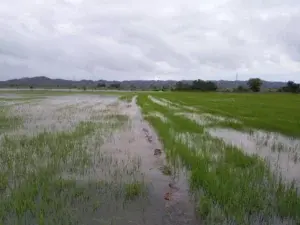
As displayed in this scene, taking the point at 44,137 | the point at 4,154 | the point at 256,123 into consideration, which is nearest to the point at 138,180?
the point at 4,154

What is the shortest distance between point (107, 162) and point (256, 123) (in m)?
9.65

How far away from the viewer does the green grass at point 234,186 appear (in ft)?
14.4

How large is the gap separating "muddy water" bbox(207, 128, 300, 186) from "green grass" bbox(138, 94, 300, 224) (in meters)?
0.50

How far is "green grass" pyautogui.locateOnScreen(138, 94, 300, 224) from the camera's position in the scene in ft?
14.4

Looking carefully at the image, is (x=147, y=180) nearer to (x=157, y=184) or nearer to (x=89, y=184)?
(x=157, y=184)

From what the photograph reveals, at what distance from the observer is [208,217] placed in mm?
4266

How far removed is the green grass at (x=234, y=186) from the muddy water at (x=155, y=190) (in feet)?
0.80

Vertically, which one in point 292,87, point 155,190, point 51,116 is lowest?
point 155,190

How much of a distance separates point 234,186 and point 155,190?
1448 mm

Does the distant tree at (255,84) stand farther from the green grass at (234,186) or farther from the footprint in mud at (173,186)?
the footprint in mud at (173,186)

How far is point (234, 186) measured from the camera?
5.27 meters

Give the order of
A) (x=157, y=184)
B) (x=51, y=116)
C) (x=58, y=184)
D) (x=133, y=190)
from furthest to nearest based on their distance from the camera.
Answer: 1. (x=51, y=116)
2. (x=157, y=184)
3. (x=58, y=184)
4. (x=133, y=190)

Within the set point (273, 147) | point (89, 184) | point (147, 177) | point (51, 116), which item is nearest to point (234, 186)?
point (147, 177)

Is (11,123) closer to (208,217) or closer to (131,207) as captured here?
(131,207)
